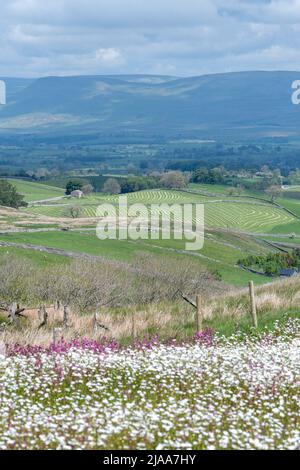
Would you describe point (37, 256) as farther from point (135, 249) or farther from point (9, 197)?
point (9, 197)

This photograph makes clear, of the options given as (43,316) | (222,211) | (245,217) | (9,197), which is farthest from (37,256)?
(222,211)

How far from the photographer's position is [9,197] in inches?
6708

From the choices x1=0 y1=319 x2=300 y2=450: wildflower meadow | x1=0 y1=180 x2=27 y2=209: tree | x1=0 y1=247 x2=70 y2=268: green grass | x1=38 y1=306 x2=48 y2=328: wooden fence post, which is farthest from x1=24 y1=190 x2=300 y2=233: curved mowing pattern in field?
x1=0 y1=319 x2=300 y2=450: wildflower meadow

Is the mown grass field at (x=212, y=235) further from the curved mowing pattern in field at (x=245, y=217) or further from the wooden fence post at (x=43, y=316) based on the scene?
the wooden fence post at (x=43, y=316)

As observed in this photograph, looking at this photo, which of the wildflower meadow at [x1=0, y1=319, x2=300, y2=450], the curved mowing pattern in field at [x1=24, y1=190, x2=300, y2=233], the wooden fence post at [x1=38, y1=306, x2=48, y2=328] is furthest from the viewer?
the curved mowing pattern in field at [x1=24, y1=190, x2=300, y2=233]

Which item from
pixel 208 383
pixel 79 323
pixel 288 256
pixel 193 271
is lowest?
pixel 288 256

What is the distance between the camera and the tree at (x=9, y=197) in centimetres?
16975

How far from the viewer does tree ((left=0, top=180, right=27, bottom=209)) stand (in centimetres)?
16975

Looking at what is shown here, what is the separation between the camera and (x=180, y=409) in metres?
11.1

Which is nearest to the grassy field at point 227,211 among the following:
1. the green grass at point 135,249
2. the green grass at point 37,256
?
the green grass at point 135,249

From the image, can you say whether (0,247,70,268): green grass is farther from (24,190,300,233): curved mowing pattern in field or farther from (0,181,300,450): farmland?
(24,190,300,233): curved mowing pattern in field

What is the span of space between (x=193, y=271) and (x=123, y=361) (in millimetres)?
51615
